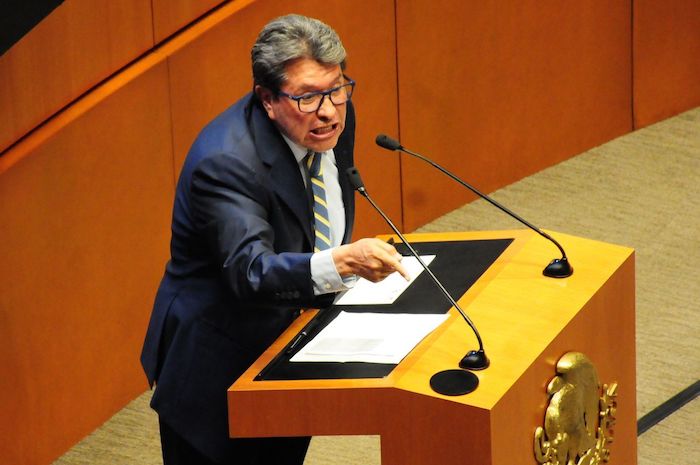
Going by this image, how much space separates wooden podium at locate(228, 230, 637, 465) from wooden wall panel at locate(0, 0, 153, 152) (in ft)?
4.02

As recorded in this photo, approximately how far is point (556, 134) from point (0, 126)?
224cm

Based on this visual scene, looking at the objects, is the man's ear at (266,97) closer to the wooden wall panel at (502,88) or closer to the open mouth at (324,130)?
the open mouth at (324,130)

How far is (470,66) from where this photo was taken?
445 cm

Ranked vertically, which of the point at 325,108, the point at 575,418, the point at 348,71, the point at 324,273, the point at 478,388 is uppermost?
the point at 325,108

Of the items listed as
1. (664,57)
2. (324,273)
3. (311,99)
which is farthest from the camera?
(664,57)

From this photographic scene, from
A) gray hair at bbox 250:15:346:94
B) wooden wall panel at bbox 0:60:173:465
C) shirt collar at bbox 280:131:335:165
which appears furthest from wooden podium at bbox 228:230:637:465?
wooden wall panel at bbox 0:60:173:465

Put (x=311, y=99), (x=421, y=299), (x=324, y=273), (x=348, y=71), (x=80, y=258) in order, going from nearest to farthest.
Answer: (x=324, y=273), (x=311, y=99), (x=421, y=299), (x=80, y=258), (x=348, y=71)

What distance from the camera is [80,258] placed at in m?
3.48

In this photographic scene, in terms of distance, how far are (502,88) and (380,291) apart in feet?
7.17

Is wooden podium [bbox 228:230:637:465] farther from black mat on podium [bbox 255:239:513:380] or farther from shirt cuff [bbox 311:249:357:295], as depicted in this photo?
shirt cuff [bbox 311:249:357:295]

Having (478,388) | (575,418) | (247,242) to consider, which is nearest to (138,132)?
(247,242)

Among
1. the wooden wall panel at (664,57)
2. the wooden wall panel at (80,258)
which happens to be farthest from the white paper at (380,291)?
the wooden wall panel at (664,57)

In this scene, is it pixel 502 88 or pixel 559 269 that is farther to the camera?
pixel 502 88

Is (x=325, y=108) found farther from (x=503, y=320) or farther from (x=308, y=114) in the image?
(x=503, y=320)
